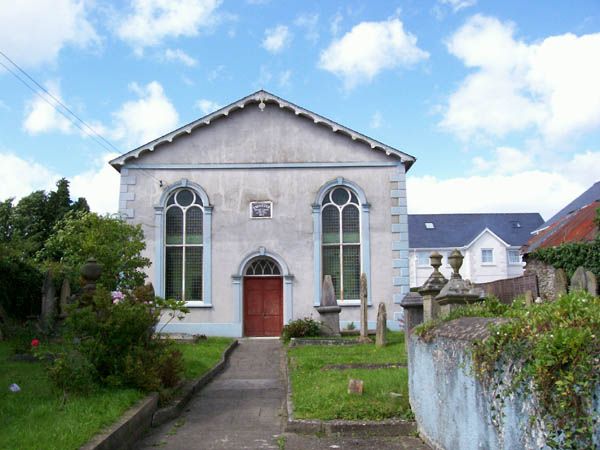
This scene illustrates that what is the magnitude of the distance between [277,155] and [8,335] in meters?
11.1

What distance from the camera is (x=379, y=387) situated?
10148 mm

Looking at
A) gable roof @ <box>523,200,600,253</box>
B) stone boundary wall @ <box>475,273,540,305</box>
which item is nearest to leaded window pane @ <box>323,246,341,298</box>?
stone boundary wall @ <box>475,273,540,305</box>

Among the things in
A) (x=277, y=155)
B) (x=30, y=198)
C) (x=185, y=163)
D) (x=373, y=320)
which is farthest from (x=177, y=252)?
(x=30, y=198)

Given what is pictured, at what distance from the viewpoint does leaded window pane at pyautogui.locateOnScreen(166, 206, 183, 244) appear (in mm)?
24156

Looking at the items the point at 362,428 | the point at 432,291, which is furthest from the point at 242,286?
the point at 362,428

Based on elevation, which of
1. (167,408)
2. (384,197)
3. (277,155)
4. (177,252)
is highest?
(277,155)

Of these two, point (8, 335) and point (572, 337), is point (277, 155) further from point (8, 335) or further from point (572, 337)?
point (572, 337)

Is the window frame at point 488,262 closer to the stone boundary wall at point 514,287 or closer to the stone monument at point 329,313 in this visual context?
the stone boundary wall at point 514,287

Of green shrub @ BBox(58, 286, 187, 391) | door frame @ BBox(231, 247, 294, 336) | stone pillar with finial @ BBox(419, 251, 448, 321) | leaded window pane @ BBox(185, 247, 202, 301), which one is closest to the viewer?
Answer: green shrub @ BBox(58, 286, 187, 391)

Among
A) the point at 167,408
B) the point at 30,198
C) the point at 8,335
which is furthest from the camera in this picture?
the point at 30,198

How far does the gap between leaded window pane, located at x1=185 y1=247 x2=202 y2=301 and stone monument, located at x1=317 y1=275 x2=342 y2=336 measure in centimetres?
491

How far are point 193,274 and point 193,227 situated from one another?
172 cm

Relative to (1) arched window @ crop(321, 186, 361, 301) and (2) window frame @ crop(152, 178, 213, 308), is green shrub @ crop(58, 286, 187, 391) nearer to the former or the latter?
(2) window frame @ crop(152, 178, 213, 308)

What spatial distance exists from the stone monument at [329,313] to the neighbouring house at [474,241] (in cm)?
3652
